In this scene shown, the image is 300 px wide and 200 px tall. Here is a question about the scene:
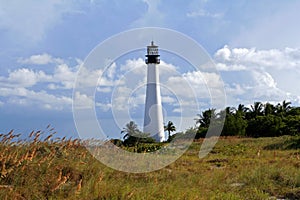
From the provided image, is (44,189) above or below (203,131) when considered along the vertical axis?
below

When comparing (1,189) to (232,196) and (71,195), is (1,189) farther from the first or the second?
(232,196)

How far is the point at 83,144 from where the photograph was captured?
811 centimetres

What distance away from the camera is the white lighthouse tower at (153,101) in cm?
2900

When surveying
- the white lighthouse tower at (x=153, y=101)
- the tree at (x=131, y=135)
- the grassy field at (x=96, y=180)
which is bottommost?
the grassy field at (x=96, y=180)

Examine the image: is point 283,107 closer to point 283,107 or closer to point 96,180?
point 283,107

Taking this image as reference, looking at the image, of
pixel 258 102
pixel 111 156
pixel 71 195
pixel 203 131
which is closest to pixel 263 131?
pixel 203 131

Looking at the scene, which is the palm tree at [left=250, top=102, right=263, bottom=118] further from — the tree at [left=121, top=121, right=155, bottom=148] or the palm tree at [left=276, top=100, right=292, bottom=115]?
the tree at [left=121, top=121, right=155, bottom=148]

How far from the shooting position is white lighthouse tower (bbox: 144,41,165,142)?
95.1 ft

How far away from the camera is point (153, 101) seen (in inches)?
1198

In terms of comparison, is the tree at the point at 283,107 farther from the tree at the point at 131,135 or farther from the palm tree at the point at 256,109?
the tree at the point at 131,135

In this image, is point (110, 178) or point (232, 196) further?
point (110, 178)

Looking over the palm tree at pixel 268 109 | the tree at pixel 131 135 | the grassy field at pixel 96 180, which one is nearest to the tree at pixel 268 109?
the palm tree at pixel 268 109

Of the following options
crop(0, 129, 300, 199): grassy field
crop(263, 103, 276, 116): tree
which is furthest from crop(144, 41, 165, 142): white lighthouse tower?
crop(0, 129, 300, 199): grassy field

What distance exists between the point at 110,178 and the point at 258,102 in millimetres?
38534
